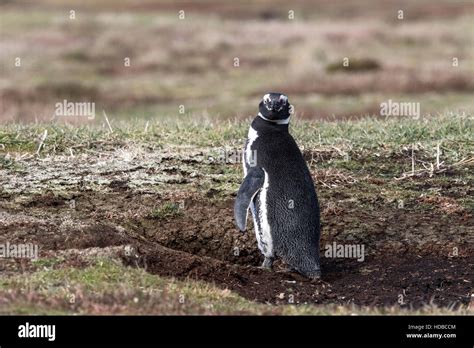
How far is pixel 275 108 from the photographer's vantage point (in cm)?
828

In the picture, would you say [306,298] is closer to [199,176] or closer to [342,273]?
[342,273]

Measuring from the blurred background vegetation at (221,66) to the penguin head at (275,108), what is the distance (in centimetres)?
958

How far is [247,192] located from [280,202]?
0.30 metres

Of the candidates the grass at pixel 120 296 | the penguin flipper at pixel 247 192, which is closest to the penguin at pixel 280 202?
the penguin flipper at pixel 247 192

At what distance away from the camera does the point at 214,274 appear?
7.63 metres

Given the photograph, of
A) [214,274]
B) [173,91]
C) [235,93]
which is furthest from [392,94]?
[214,274]

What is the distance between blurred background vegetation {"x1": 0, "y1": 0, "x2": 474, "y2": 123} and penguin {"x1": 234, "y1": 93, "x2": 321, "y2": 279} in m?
9.72

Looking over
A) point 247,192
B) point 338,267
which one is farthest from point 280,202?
point 338,267

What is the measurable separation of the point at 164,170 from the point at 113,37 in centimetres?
2711

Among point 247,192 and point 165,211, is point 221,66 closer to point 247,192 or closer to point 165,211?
point 165,211

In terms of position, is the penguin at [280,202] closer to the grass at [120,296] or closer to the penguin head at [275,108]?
the penguin head at [275,108]

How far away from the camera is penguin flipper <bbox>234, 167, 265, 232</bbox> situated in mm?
7879

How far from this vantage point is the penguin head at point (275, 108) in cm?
828

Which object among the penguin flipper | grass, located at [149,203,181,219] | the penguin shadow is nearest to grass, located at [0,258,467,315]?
the penguin flipper
